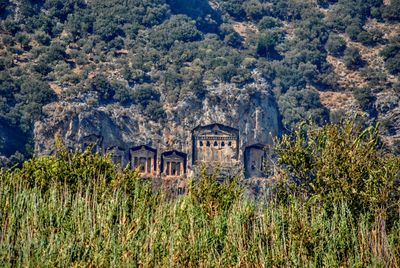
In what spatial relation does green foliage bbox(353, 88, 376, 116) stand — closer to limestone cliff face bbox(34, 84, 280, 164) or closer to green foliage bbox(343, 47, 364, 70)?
green foliage bbox(343, 47, 364, 70)

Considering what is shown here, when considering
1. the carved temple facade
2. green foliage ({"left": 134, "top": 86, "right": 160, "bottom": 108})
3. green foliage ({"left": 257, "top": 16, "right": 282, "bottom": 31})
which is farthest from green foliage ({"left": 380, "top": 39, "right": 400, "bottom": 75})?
green foliage ({"left": 134, "top": 86, "right": 160, "bottom": 108})

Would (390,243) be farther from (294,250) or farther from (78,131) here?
(78,131)

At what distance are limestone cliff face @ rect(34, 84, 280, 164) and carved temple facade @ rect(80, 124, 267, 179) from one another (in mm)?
503

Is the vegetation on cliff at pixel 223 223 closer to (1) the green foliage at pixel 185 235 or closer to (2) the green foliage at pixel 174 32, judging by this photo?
(1) the green foliage at pixel 185 235

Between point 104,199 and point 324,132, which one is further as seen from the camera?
point 324,132

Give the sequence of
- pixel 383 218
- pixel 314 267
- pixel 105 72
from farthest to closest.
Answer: pixel 105 72 < pixel 383 218 < pixel 314 267

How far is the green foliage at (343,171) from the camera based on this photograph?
125 feet

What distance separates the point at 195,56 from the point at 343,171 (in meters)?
66.5

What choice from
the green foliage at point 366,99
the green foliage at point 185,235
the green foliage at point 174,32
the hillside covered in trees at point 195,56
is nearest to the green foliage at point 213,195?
the green foliage at point 185,235

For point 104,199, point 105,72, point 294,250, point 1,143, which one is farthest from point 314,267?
point 105,72

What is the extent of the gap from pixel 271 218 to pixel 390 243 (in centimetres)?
459

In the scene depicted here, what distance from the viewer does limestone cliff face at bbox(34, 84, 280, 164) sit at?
82688 mm

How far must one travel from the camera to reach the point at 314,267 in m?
31.6

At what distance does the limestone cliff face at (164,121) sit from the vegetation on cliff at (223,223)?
133 feet
